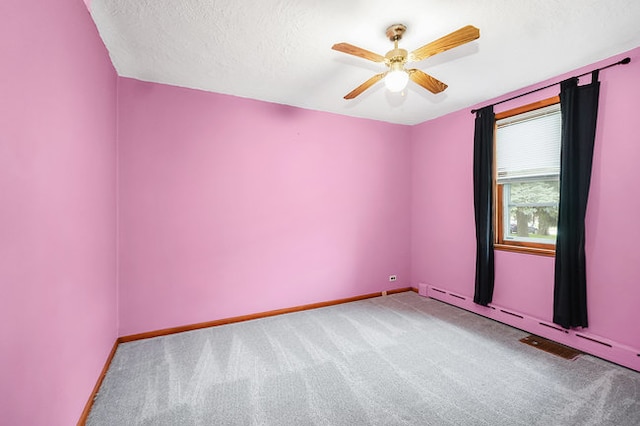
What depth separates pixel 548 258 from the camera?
2820 millimetres

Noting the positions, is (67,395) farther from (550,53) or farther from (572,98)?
(572,98)

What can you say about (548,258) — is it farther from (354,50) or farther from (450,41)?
(354,50)

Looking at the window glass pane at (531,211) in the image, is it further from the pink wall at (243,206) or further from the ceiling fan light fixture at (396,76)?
the ceiling fan light fixture at (396,76)

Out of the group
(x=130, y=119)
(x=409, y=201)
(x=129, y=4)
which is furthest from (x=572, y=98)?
(x=130, y=119)

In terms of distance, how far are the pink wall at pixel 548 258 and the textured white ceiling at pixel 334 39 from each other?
22.6 inches

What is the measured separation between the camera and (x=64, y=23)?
4.82 feet

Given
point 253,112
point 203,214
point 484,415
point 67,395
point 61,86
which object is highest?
point 253,112

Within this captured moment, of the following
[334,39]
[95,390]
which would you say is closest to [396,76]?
[334,39]

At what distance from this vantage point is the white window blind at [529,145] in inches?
112

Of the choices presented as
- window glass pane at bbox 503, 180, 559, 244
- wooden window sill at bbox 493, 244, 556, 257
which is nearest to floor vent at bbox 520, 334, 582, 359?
wooden window sill at bbox 493, 244, 556, 257

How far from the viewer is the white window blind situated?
2838mm

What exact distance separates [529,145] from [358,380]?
310 centimetres

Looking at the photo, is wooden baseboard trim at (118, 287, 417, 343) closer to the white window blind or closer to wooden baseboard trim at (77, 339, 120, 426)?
wooden baseboard trim at (77, 339, 120, 426)

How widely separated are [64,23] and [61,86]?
0.35 m
